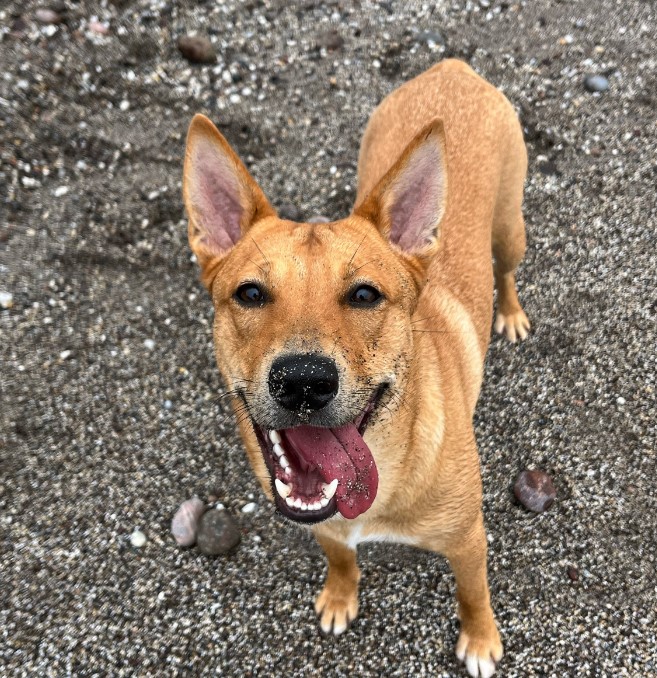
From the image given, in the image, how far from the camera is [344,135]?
215 inches

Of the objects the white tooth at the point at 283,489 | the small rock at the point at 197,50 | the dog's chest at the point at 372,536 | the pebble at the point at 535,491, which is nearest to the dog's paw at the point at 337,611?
the dog's chest at the point at 372,536

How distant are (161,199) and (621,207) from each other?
3798 millimetres

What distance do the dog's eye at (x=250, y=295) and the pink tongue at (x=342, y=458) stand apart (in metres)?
0.52

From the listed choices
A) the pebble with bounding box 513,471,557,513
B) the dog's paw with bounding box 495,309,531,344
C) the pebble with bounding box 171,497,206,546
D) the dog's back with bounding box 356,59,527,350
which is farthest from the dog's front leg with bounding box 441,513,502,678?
the dog's paw with bounding box 495,309,531,344

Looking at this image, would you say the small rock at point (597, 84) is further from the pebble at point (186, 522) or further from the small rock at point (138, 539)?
the small rock at point (138, 539)

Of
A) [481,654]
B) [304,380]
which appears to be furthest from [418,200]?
[481,654]

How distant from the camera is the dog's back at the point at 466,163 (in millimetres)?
3312

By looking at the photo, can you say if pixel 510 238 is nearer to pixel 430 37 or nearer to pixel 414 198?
pixel 414 198

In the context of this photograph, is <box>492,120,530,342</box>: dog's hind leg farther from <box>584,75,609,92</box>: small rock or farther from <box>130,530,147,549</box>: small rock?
<box>130,530,147,549</box>: small rock

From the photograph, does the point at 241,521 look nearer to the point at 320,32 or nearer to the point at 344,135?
the point at 344,135

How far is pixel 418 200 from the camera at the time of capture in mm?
2650

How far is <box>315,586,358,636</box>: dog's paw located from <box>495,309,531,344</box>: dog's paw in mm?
2129

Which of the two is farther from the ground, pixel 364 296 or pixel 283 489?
pixel 364 296

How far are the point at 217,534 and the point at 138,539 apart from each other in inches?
20.8
